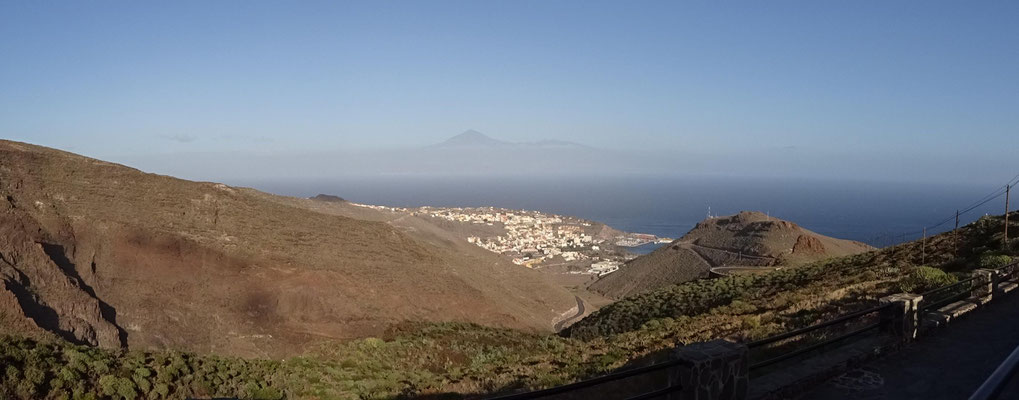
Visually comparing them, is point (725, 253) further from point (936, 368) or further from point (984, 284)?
point (936, 368)

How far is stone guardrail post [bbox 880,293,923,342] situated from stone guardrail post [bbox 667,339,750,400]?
16.9 ft

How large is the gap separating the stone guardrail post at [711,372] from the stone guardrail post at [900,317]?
5.14m

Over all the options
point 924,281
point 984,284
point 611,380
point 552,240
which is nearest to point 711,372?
point 611,380

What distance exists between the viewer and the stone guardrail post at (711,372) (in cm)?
557

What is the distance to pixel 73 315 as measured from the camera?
930 inches

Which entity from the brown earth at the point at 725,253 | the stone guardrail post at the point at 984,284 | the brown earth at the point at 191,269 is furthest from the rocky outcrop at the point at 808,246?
the stone guardrail post at the point at 984,284

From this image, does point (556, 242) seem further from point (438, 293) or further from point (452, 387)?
point (452, 387)

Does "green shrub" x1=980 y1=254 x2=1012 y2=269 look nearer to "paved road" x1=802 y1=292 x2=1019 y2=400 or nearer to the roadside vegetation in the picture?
the roadside vegetation

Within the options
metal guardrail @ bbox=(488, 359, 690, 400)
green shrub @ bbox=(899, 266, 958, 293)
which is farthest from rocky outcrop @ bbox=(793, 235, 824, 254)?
metal guardrail @ bbox=(488, 359, 690, 400)

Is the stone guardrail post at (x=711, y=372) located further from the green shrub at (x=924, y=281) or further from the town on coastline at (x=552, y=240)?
the town on coastline at (x=552, y=240)

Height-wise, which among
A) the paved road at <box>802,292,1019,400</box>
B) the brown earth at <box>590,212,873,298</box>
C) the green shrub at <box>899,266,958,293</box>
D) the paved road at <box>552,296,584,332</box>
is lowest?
the paved road at <box>552,296,584,332</box>

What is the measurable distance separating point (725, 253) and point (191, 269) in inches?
2568

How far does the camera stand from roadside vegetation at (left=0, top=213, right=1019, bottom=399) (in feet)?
47.1

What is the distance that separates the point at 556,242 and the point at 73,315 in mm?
118298
